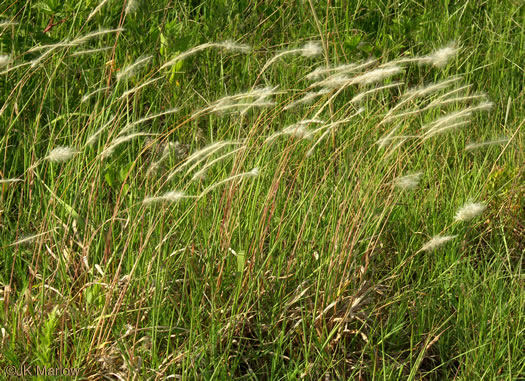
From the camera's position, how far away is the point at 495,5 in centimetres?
346

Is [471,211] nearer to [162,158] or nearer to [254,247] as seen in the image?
[254,247]

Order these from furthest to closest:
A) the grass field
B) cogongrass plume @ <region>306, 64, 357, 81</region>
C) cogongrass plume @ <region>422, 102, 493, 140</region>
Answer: cogongrass plume @ <region>306, 64, 357, 81</region>
cogongrass plume @ <region>422, 102, 493, 140</region>
the grass field

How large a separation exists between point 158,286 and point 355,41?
1.63m

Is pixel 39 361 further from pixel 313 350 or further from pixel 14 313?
pixel 313 350

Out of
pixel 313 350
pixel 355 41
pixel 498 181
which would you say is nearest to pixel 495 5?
pixel 355 41

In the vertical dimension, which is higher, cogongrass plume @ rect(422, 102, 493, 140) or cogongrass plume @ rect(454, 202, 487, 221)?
cogongrass plume @ rect(422, 102, 493, 140)

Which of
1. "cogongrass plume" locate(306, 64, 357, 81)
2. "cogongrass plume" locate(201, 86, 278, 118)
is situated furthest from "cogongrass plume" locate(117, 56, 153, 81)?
"cogongrass plume" locate(306, 64, 357, 81)

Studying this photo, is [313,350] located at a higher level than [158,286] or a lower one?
lower

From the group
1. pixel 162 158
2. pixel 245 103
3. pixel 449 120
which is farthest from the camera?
pixel 449 120

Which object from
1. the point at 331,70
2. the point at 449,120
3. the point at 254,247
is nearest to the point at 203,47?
the point at 331,70

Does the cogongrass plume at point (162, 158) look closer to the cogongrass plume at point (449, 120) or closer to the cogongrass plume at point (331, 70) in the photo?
the cogongrass plume at point (331, 70)

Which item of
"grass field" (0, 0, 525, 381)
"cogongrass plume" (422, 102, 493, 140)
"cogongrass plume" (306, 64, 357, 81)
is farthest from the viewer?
"cogongrass plume" (306, 64, 357, 81)

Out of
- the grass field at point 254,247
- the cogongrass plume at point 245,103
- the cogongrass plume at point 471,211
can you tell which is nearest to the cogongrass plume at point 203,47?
the grass field at point 254,247

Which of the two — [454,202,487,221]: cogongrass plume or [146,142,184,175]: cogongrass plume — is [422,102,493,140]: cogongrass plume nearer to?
[454,202,487,221]: cogongrass plume
